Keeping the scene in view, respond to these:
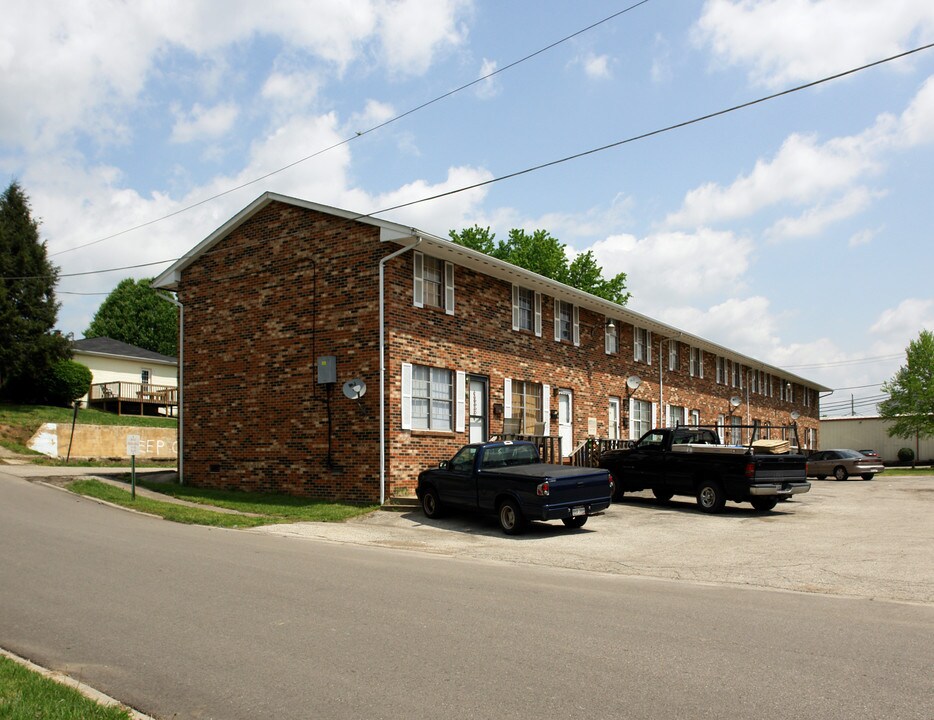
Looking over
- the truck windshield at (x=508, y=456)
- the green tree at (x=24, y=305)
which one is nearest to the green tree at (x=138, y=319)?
the green tree at (x=24, y=305)

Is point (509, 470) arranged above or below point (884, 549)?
above

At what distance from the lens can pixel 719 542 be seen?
13859 millimetres

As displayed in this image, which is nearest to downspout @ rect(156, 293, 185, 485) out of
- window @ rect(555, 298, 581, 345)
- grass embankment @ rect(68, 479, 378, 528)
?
grass embankment @ rect(68, 479, 378, 528)

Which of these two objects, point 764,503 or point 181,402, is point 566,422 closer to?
point 764,503

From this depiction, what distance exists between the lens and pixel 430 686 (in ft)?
17.7

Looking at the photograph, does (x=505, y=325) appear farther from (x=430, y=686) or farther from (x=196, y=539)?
(x=430, y=686)

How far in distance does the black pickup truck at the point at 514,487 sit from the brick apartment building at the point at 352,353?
241 cm

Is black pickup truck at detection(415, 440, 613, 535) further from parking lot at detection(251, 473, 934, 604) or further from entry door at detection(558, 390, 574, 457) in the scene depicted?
entry door at detection(558, 390, 574, 457)

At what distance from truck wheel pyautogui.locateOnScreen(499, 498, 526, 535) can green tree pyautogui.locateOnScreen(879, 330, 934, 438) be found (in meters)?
55.1

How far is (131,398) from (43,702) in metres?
39.7

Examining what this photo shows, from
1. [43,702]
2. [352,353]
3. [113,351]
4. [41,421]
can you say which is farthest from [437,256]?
[113,351]

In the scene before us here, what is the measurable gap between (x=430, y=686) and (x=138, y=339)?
66503 millimetres

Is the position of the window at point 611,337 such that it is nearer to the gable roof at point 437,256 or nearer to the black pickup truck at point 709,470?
the gable roof at point 437,256

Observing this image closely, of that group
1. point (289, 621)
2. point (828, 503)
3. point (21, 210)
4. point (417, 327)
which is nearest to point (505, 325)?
point (417, 327)
